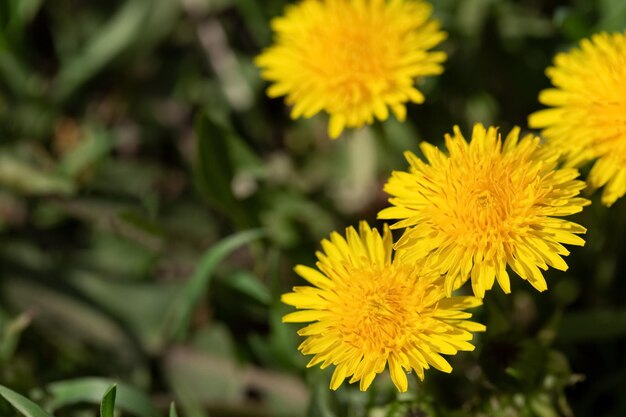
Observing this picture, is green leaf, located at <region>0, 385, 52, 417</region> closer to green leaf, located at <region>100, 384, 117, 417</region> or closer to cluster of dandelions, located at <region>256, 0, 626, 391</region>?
green leaf, located at <region>100, 384, 117, 417</region>

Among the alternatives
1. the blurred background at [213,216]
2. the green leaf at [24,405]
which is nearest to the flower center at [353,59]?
the blurred background at [213,216]

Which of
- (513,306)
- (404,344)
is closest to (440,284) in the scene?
(404,344)

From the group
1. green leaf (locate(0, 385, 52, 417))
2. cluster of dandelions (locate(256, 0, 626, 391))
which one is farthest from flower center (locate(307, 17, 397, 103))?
green leaf (locate(0, 385, 52, 417))

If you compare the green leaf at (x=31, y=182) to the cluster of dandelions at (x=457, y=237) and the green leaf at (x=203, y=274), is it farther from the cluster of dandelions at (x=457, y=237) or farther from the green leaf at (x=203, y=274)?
the cluster of dandelions at (x=457, y=237)

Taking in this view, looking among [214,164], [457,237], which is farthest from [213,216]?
[457,237]

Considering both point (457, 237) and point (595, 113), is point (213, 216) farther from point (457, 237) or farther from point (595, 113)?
point (595, 113)
